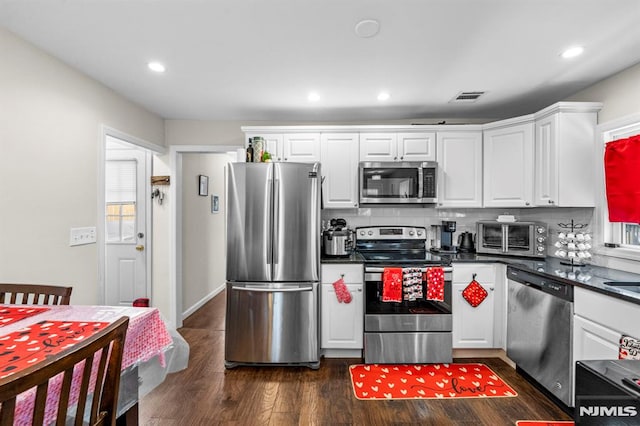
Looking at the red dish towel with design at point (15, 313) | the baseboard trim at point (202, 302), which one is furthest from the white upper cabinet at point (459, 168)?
the baseboard trim at point (202, 302)

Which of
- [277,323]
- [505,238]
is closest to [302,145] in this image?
[277,323]

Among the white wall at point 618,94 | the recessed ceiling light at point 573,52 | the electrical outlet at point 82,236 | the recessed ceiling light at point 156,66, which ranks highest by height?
the recessed ceiling light at point 573,52

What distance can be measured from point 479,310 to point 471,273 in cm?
35

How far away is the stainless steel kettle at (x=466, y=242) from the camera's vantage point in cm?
334

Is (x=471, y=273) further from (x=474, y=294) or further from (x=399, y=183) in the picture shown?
(x=399, y=183)

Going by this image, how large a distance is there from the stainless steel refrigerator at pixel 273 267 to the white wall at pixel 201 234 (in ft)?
5.19

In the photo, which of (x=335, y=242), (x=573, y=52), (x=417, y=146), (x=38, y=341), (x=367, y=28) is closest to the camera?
(x=38, y=341)

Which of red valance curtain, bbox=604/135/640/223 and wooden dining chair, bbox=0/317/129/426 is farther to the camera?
red valance curtain, bbox=604/135/640/223

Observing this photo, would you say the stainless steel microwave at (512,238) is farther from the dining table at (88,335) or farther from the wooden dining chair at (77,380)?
the wooden dining chair at (77,380)

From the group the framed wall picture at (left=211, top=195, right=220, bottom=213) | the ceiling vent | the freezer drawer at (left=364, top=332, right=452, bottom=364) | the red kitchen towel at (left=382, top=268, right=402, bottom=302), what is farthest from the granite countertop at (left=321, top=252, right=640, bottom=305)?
the framed wall picture at (left=211, top=195, right=220, bottom=213)

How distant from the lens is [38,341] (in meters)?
1.07

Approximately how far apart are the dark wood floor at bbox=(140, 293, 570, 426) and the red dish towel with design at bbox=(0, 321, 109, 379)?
123 centimetres

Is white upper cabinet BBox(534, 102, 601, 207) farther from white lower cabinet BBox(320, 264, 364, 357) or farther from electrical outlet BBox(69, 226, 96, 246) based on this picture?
electrical outlet BBox(69, 226, 96, 246)

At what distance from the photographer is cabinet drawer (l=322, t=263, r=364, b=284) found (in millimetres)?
2816
